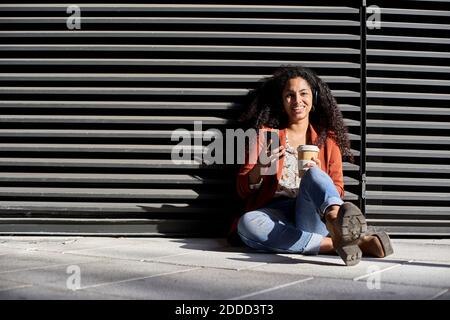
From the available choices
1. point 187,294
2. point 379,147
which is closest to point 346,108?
point 379,147

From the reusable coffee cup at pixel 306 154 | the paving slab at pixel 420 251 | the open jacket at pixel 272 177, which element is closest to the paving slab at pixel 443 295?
the paving slab at pixel 420 251

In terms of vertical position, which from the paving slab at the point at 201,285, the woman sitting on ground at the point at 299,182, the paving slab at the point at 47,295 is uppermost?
the woman sitting on ground at the point at 299,182

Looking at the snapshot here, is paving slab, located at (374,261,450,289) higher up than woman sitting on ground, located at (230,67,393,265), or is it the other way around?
woman sitting on ground, located at (230,67,393,265)

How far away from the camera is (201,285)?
222cm

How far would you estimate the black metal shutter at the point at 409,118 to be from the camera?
163 inches

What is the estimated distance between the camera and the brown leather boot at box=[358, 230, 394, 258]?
2896mm

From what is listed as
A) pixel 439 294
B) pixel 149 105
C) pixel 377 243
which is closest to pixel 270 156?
pixel 377 243

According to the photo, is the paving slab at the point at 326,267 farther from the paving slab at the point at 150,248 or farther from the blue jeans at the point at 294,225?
the paving slab at the point at 150,248

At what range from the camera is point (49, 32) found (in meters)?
4.20

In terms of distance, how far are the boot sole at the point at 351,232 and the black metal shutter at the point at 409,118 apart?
1.63m

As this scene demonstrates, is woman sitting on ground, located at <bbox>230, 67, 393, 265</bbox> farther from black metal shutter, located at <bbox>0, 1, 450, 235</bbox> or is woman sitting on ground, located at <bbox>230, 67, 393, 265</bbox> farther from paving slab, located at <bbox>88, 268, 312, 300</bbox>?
paving slab, located at <bbox>88, 268, 312, 300</bbox>

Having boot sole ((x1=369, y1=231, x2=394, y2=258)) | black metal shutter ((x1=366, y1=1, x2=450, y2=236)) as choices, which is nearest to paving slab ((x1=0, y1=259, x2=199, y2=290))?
boot sole ((x1=369, y1=231, x2=394, y2=258))

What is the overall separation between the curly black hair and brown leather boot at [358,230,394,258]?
112cm

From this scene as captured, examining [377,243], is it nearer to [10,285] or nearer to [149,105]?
[10,285]
